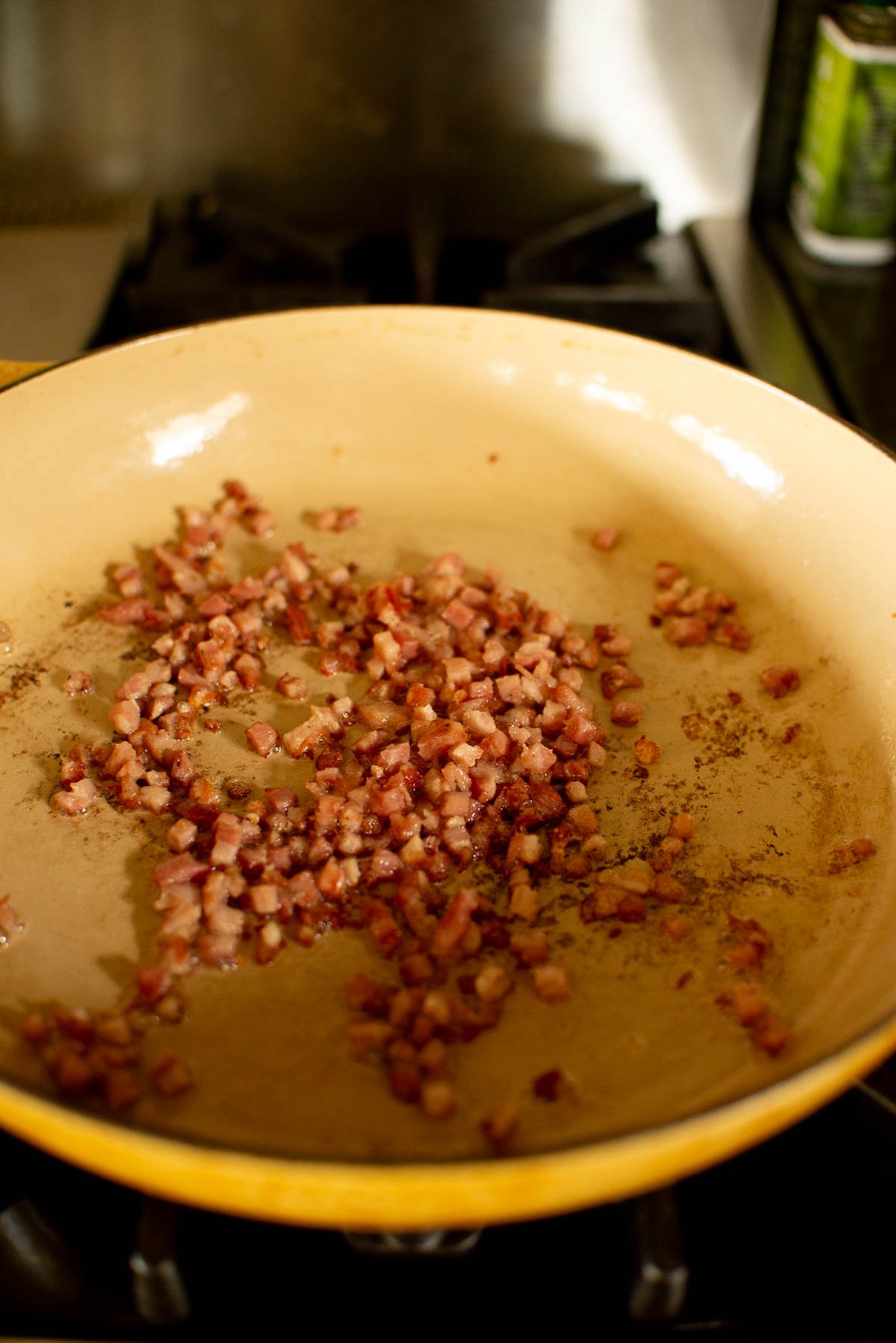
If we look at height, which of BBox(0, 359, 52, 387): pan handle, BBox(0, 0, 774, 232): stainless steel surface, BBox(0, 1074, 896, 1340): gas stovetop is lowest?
BBox(0, 1074, 896, 1340): gas stovetop

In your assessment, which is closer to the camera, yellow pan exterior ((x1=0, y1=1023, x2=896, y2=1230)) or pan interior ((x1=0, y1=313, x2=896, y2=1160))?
yellow pan exterior ((x1=0, y1=1023, x2=896, y2=1230))

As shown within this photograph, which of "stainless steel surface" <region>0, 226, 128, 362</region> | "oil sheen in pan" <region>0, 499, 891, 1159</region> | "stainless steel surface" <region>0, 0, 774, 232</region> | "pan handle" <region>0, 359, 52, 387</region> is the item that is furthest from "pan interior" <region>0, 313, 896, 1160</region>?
"stainless steel surface" <region>0, 0, 774, 232</region>

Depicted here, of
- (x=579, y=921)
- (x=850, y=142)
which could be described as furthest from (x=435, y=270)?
(x=579, y=921)

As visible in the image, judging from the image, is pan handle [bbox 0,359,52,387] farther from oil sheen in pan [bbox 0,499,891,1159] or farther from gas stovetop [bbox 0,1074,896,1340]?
gas stovetop [bbox 0,1074,896,1340]

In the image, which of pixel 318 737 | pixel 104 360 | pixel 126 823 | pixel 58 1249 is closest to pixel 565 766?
pixel 318 737

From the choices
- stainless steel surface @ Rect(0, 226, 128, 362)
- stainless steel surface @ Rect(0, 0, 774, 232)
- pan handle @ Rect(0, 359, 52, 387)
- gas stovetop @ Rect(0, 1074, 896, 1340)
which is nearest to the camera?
gas stovetop @ Rect(0, 1074, 896, 1340)

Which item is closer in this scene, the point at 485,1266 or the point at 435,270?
the point at 485,1266

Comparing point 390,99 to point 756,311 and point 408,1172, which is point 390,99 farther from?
point 408,1172
